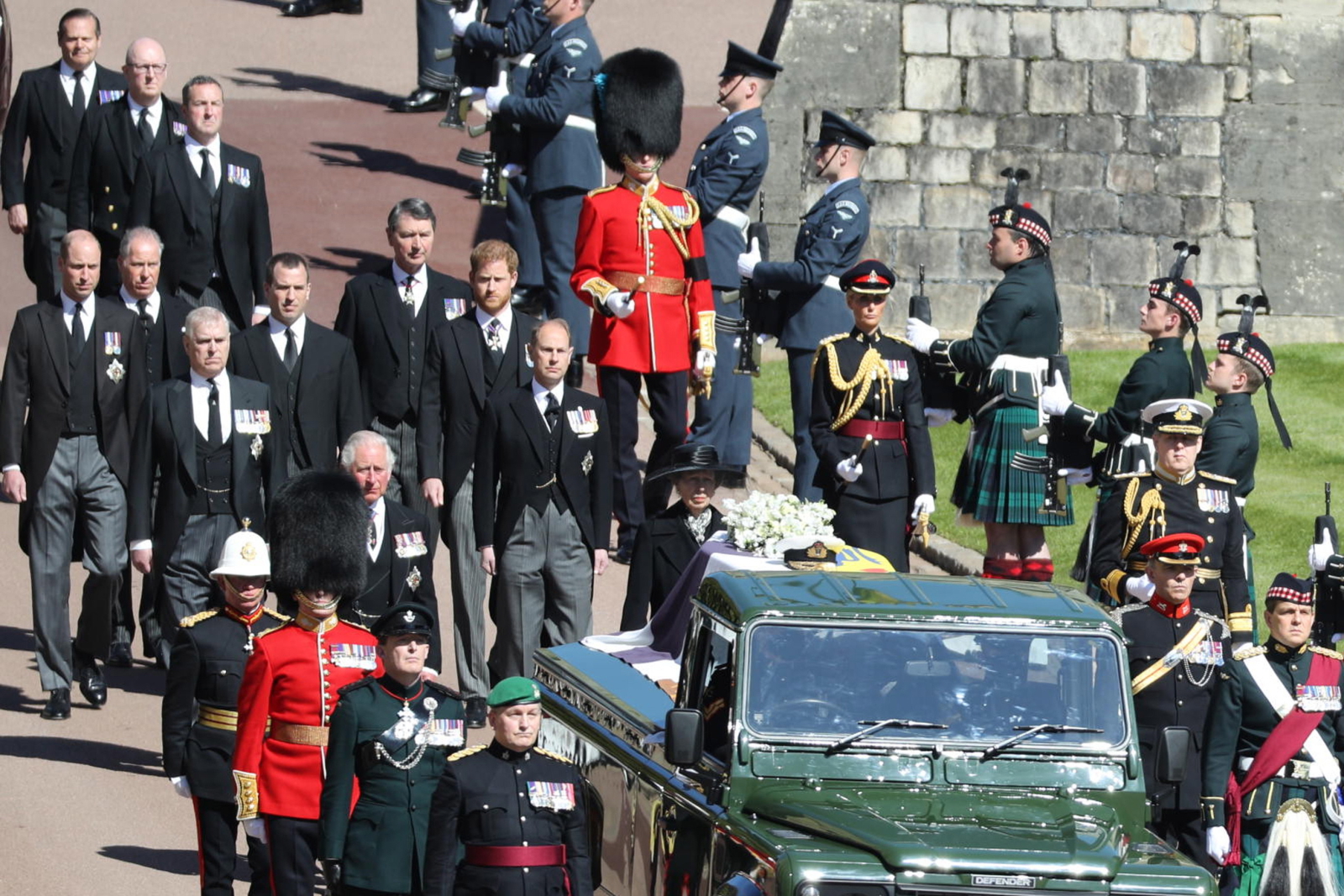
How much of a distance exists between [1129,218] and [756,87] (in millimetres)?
5272

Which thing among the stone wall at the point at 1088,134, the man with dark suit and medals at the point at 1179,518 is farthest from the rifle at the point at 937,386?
the stone wall at the point at 1088,134

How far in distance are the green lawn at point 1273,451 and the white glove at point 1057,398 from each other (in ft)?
6.14

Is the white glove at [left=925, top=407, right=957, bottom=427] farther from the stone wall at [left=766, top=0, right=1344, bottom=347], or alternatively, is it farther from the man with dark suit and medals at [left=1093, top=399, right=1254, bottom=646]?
the stone wall at [left=766, top=0, right=1344, bottom=347]

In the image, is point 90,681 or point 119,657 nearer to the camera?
point 90,681

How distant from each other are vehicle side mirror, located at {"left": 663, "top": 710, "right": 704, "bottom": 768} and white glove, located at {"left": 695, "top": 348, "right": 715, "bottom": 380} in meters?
5.96

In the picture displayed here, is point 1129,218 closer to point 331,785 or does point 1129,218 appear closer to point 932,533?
point 932,533

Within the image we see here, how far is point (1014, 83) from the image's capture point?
19594 mm

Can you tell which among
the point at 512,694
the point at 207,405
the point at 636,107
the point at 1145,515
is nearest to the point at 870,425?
the point at 1145,515

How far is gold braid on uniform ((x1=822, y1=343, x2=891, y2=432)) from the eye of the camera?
41.6 feet

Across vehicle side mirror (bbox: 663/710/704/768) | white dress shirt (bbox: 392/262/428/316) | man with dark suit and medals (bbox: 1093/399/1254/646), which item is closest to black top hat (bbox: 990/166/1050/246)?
man with dark suit and medals (bbox: 1093/399/1254/646)

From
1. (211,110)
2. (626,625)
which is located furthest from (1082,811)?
(211,110)

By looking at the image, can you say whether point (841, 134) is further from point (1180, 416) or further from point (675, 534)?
point (1180, 416)

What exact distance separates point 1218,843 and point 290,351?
5083 mm

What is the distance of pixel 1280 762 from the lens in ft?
32.5
